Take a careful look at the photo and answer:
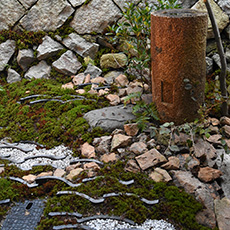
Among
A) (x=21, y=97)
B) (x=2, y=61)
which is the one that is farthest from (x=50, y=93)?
(x=2, y=61)

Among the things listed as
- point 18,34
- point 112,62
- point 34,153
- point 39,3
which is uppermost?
point 39,3

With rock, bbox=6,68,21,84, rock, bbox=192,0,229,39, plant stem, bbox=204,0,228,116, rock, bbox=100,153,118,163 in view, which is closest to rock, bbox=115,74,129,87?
plant stem, bbox=204,0,228,116

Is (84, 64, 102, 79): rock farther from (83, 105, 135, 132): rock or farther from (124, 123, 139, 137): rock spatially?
(124, 123, 139, 137): rock

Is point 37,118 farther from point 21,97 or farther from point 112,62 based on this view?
point 112,62

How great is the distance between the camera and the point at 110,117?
415cm

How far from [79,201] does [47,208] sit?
12.0 inches

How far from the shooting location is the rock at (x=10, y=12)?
19.6 feet

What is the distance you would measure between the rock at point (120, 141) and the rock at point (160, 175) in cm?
54

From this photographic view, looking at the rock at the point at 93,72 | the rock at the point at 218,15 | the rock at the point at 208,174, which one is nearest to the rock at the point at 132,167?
the rock at the point at 208,174

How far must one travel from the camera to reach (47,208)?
292cm

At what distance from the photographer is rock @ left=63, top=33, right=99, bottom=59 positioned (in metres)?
5.98

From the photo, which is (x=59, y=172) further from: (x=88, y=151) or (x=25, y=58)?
(x=25, y=58)

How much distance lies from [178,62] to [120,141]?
44.0 inches

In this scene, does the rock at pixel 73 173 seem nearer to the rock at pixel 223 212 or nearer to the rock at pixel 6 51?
the rock at pixel 223 212
